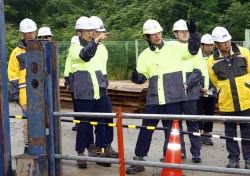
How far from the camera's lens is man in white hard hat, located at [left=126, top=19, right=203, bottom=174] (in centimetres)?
857

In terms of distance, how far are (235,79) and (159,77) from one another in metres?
1.06

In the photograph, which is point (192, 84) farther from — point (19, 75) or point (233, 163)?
point (19, 75)

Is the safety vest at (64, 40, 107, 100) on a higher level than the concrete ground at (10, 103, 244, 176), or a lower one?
higher

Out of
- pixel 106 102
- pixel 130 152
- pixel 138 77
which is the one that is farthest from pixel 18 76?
pixel 130 152

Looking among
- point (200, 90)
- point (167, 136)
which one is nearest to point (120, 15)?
point (200, 90)

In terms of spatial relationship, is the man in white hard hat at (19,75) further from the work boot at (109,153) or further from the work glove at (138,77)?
the work glove at (138,77)

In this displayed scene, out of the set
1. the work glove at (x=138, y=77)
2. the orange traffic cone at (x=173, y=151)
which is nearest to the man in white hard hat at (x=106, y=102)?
the work glove at (x=138, y=77)

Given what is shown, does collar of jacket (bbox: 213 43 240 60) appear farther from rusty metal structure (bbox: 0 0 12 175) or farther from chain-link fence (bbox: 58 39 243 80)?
chain-link fence (bbox: 58 39 243 80)

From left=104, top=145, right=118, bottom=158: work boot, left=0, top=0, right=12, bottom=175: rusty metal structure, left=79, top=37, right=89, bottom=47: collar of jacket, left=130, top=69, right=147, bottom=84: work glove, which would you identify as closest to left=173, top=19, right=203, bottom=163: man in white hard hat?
left=130, top=69, right=147, bottom=84: work glove

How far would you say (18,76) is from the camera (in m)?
9.70

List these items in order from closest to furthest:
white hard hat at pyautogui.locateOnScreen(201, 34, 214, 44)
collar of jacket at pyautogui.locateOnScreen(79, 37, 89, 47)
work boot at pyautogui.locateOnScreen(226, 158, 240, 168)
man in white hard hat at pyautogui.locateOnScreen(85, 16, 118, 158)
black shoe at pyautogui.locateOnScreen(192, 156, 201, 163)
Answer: work boot at pyautogui.locateOnScreen(226, 158, 240, 168) → collar of jacket at pyautogui.locateOnScreen(79, 37, 89, 47) → man in white hard hat at pyautogui.locateOnScreen(85, 16, 118, 158) → black shoe at pyautogui.locateOnScreen(192, 156, 201, 163) → white hard hat at pyautogui.locateOnScreen(201, 34, 214, 44)

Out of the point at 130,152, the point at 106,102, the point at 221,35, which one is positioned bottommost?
the point at 130,152

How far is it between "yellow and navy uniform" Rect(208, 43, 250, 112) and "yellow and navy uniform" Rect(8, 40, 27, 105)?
302 cm

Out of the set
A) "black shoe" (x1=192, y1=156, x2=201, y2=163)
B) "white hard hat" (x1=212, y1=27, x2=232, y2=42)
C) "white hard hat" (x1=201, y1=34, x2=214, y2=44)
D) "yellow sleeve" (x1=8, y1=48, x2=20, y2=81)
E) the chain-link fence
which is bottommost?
"black shoe" (x1=192, y1=156, x2=201, y2=163)
